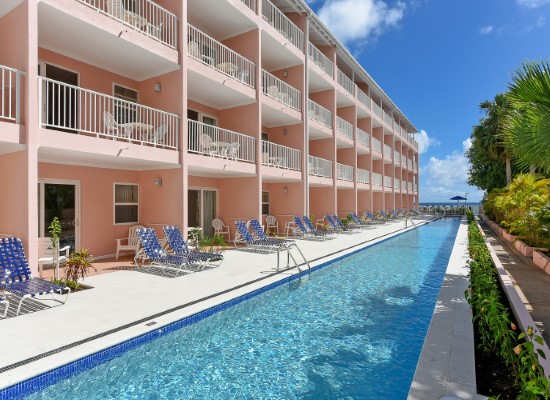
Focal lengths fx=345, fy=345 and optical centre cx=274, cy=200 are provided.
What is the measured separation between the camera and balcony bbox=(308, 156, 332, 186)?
62.8 feet

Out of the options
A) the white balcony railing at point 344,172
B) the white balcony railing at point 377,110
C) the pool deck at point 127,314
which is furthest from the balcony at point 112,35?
the white balcony railing at point 377,110

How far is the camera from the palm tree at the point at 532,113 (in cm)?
590

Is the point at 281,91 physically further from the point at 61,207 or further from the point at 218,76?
the point at 61,207

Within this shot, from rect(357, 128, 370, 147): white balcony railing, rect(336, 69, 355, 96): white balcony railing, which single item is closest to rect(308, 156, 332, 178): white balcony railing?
rect(336, 69, 355, 96): white balcony railing

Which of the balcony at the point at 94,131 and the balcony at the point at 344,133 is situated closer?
the balcony at the point at 94,131

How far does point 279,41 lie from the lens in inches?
629

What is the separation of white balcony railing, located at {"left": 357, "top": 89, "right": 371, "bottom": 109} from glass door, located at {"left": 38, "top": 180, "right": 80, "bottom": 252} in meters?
21.2

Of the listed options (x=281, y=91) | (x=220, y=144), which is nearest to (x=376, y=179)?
(x=281, y=91)

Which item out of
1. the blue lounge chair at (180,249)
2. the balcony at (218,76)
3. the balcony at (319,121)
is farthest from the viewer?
the balcony at (319,121)

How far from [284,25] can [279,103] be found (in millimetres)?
4658

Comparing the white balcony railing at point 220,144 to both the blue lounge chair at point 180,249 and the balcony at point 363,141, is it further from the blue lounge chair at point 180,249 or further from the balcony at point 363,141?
the balcony at point 363,141

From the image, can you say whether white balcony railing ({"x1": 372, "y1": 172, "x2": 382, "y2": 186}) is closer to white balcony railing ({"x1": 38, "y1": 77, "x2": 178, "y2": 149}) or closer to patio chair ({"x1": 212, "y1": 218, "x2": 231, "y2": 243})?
patio chair ({"x1": 212, "y1": 218, "x2": 231, "y2": 243})

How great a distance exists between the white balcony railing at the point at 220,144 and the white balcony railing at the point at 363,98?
1469 cm

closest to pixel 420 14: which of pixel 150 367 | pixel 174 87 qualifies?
pixel 174 87
